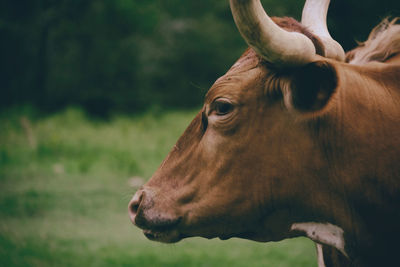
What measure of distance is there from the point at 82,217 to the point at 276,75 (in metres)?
6.68

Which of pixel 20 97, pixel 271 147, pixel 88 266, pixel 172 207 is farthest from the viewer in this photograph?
pixel 20 97

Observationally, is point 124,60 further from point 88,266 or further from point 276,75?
point 276,75

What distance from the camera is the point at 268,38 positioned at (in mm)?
2309

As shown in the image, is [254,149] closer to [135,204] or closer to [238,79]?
[238,79]

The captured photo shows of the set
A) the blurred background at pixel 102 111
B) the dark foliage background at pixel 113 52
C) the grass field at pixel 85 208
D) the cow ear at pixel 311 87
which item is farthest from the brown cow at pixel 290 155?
the dark foliage background at pixel 113 52

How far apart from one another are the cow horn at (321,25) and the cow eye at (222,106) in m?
0.57

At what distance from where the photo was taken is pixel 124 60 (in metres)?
25.4

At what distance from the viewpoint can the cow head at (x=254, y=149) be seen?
2398 millimetres

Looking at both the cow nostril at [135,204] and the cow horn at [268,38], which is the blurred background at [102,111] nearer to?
the cow nostril at [135,204]

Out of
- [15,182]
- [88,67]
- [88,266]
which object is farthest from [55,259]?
[88,67]

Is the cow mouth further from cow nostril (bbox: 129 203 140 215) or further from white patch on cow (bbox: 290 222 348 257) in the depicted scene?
white patch on cow (bbox: 290 222 348 257)

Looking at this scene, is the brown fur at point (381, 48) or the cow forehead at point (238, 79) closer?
the cow forehead at point (238, 79)

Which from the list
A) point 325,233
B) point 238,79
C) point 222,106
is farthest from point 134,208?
point 325,233

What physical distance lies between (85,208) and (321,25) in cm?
681
